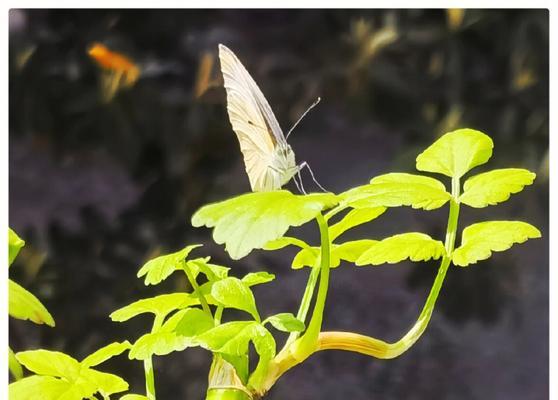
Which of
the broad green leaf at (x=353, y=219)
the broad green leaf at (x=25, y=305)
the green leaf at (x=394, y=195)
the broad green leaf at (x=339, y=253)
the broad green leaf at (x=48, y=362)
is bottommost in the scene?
the broad green leaf at (x=48, y=362)

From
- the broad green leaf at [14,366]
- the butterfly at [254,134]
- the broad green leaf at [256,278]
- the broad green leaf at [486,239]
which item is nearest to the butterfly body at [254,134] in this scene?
the butterfly at [254,134]

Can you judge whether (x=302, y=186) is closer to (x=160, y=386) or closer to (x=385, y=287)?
(x=385, y=287)

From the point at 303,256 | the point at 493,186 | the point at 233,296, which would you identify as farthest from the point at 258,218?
the point at 493,186

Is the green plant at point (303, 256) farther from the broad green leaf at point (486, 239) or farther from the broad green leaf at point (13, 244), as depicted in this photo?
the broad green leaf at point (13, 244)

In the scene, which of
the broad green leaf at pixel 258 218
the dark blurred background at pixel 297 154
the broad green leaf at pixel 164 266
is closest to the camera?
the broad green leaf at pixel 258 218

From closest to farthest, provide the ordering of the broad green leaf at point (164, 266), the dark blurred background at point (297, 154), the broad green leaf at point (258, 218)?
1. the broad green leaf at point (258, 218)
2. the broad green leaf at point (164, 266)
3. the dark blurred background at point (297, 154)
